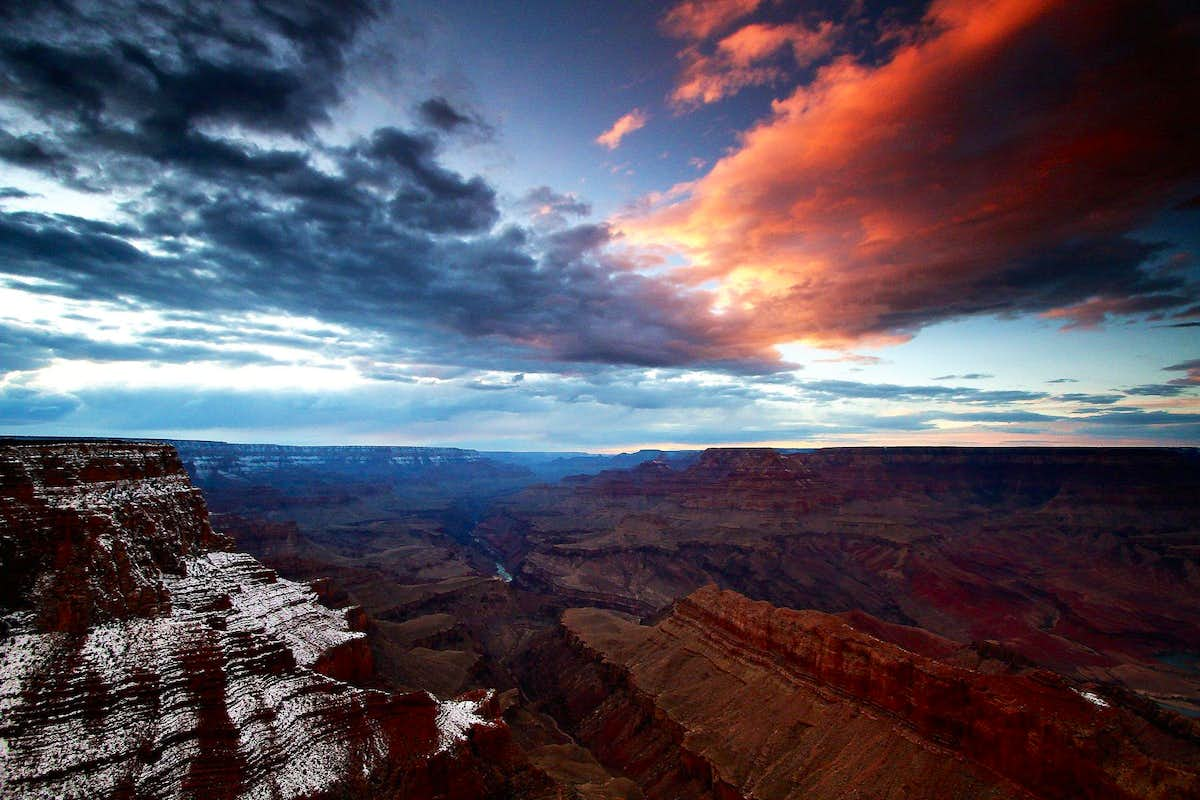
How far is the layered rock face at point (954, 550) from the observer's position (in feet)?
306

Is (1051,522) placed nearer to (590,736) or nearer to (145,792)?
(590,736)

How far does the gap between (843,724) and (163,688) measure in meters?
44.1

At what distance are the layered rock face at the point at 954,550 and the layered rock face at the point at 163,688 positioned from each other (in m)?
80.2

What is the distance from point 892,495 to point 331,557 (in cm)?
18226

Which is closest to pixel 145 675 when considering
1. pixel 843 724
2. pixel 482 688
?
pixel 482 688

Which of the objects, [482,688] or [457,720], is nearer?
[457,720]

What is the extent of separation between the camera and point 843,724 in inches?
1507

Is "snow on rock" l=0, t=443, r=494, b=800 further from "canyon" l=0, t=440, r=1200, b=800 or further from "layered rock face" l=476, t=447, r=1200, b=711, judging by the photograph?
"layered rock face" l=476, t=447, r=1200, b=711

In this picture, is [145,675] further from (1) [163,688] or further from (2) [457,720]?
(2) [457,720]

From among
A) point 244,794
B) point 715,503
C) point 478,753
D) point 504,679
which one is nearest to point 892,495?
point 715,503

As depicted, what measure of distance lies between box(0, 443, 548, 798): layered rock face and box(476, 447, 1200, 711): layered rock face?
8023 centimetres

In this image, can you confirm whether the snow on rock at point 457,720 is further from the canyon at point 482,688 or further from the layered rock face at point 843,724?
the layered rock face at point 843,724

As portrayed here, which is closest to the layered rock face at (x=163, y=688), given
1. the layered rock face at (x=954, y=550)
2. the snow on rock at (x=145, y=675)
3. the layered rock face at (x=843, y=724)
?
the snow on rock at (x=145, y=675)

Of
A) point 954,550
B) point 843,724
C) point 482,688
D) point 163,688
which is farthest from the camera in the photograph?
point 954,550
